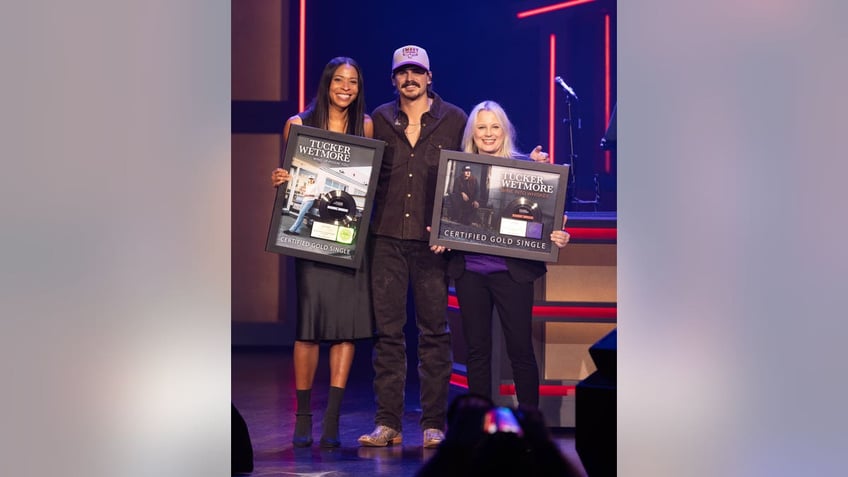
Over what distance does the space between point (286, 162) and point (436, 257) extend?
757 millimetres

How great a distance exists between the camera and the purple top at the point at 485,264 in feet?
14.1

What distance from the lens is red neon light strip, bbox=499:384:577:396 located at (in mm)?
4906

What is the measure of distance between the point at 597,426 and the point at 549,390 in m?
1.11

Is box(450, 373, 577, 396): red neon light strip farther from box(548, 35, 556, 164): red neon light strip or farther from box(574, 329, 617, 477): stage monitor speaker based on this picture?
box(548, 35, 556, 164): red neon light strip

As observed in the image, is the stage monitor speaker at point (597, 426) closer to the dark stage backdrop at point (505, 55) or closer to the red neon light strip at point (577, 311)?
the red neon light strip at point (577, 311)

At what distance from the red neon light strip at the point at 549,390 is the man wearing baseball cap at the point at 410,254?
56cm

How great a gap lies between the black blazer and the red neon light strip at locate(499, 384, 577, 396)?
33.9 inches

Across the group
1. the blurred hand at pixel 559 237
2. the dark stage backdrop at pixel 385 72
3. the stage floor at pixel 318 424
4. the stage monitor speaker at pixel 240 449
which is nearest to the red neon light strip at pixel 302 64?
the dark stage backdrop at pixel 385 72

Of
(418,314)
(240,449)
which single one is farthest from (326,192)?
(240,449)

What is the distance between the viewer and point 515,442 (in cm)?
164

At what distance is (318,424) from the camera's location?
5.06 meters

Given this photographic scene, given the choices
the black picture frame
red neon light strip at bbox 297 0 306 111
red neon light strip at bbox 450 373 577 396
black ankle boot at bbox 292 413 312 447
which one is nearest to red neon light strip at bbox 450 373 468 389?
red neon light strip at bbox 450 373 577 396
